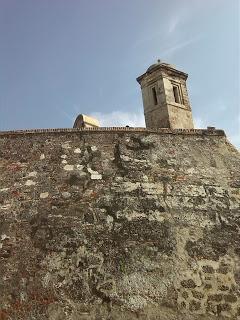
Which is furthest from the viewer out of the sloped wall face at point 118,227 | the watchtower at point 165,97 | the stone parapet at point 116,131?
the watchtower at point 165,97

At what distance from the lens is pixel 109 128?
28.6 feet

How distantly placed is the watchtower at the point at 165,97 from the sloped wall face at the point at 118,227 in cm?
214

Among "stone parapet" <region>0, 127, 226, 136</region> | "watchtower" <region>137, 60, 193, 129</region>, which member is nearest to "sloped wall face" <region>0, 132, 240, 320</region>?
"stone parapet" <region>0, 127, 226, 136</region>

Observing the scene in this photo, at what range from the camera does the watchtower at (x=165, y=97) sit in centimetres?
1109

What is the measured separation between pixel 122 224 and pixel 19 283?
203cm

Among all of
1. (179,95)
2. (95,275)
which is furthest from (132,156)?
(179,95)

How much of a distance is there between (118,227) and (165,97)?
506cm

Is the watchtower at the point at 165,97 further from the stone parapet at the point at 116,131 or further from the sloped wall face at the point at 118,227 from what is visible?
the sloped wall face at the point at 118,227

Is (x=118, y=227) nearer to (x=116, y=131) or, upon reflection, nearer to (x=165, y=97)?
(x=116, y=131)

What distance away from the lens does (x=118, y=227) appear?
733 centimetres

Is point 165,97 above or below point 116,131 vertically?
above

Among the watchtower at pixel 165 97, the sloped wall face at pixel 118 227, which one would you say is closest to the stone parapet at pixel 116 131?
the sloped wall face at pixel 118 227

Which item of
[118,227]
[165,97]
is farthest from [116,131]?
[165,97]

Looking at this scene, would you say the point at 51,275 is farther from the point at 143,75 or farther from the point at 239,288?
the point at 143,75
